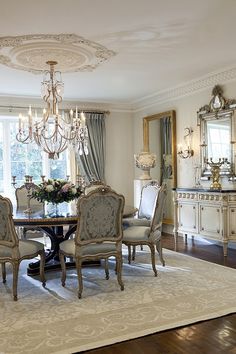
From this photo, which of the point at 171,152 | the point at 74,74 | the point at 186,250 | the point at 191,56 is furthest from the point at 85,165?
the point at 191,56

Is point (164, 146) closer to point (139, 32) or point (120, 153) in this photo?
point (120, 153)

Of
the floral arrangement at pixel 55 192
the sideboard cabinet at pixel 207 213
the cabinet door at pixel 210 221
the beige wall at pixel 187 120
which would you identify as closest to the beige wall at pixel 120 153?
the beige wall at pixel 187 120

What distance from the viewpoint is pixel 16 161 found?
7156 mm

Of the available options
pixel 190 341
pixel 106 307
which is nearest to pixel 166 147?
pixel 106 307

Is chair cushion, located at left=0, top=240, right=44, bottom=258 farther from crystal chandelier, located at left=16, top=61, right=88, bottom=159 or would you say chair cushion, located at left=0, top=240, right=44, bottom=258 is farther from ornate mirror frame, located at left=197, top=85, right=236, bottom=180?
ornate mirror frame, located at left=197, top=85, right=236, bottom=180

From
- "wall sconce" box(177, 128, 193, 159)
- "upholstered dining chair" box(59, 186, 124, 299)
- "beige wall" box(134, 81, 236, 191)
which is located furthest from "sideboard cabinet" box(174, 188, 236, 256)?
"upholstered dining chair" box(59, 186, 124, 299)

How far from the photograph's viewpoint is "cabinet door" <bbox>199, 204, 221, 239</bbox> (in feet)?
17.0

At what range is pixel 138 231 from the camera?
4246mm

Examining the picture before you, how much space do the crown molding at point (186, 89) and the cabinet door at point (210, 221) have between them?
6.46 ft

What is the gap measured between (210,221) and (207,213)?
129mm

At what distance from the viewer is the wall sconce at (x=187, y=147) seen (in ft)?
20.8

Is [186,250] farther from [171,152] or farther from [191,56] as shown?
[191,56]

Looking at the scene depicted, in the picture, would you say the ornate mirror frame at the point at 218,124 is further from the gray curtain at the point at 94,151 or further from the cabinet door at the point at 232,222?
the gray curtain at the point at 94,151

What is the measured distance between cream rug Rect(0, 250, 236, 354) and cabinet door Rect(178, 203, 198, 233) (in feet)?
4.18
